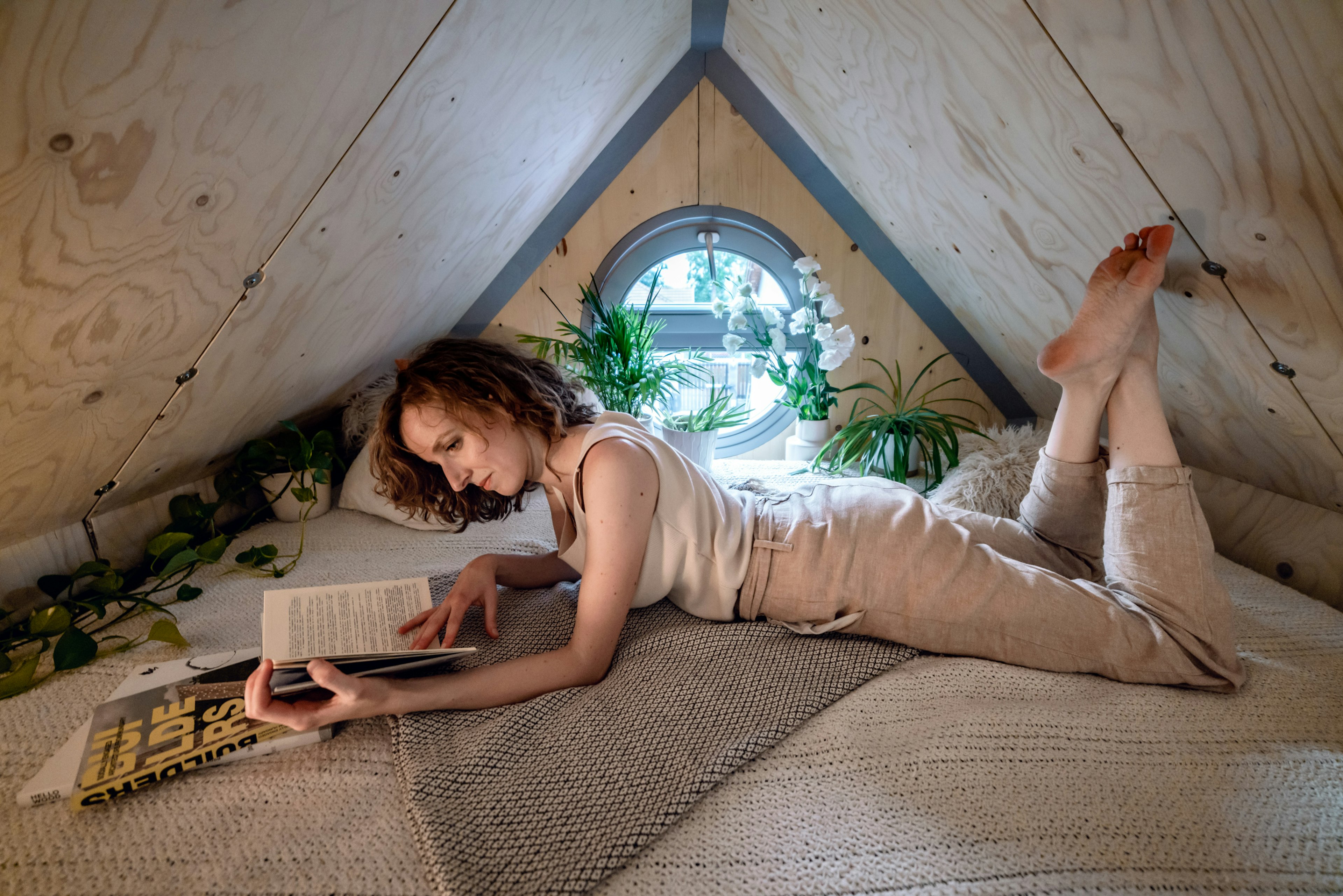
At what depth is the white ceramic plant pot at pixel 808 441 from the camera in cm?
238

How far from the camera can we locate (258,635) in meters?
1.31

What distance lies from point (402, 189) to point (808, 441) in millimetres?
1560

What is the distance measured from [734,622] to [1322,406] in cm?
112

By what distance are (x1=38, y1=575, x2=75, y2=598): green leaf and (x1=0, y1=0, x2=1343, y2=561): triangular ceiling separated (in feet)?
0.36

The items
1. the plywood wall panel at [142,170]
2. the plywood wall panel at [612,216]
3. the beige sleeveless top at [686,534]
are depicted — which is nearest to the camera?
the plywood wall panel at [142,170]

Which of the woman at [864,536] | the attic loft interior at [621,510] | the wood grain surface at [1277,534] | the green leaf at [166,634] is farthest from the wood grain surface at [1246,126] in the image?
the green leaf at [166,634]

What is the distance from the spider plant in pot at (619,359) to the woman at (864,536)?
2.15ft

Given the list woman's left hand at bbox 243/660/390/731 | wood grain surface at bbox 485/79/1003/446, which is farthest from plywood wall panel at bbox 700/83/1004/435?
woman's left hand at bbox 243/660/390/731

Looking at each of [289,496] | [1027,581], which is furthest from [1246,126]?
[289,496]

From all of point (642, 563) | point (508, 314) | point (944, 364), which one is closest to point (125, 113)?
point (642, 563)

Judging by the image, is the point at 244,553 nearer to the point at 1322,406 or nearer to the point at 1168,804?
the point at 1168,804

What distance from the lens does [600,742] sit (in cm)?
98

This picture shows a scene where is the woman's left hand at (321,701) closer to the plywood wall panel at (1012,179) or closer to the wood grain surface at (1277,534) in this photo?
the plywood wall panel at (1012,179)

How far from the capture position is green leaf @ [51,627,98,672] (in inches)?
45.7
